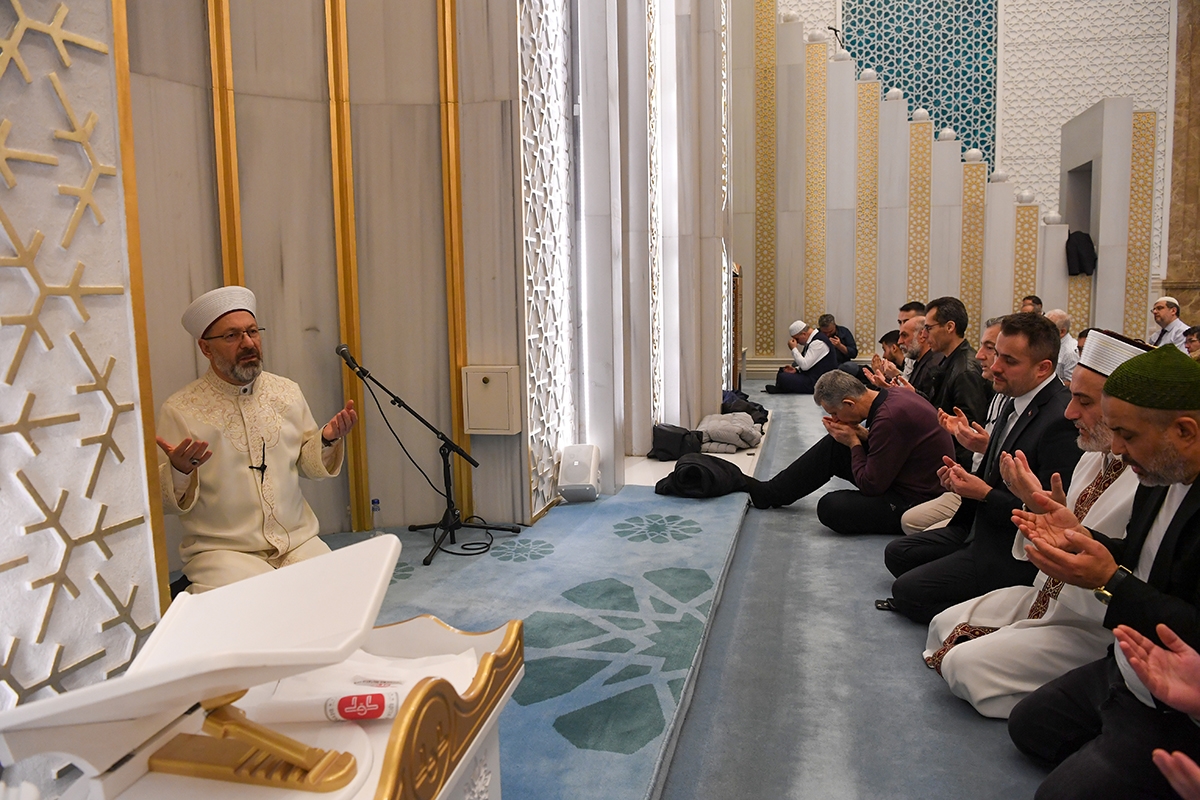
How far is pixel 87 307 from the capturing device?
1672 mm

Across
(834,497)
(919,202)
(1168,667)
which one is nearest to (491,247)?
(834,497)

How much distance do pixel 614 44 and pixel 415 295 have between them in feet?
7.60

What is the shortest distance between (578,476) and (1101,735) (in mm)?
3432

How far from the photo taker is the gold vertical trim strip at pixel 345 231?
4.36 meters

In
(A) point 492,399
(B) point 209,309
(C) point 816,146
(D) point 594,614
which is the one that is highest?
(C) point 816,146

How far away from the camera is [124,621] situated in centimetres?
175

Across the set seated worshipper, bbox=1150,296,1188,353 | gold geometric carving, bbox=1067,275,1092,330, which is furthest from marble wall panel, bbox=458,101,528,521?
gold geometric carving, bbox=1067,275,1092,330

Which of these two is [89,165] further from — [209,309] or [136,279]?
[209,309]

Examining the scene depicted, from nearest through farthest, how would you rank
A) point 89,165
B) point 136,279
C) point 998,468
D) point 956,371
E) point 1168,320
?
1. point 89,165
2. point 136,279
3. point 998,468
4. point 956,371
5. point 1168,320

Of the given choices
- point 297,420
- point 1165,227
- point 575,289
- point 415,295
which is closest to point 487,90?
point 415,295

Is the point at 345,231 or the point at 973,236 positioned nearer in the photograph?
the point at 345,231

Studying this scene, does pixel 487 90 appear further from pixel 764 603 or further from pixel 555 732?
pixel 555 732

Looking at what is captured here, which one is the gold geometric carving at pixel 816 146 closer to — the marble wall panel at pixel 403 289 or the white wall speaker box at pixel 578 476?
the white wall speaker box at pixel 578 476

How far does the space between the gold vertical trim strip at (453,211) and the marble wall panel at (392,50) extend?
0.08 m
